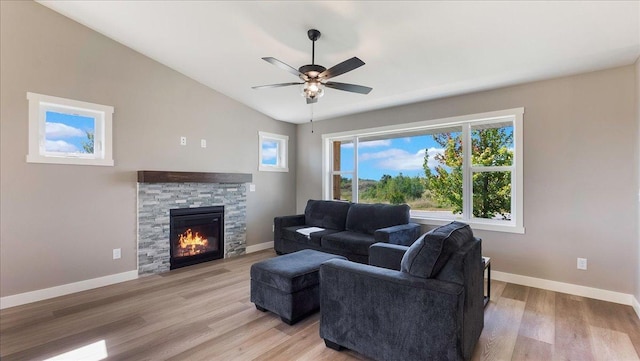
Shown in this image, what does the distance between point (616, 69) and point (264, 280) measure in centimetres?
439

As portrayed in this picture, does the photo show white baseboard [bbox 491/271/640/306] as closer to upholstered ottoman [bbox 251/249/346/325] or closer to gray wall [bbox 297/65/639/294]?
gray wall [bbox 297/65/639/294]

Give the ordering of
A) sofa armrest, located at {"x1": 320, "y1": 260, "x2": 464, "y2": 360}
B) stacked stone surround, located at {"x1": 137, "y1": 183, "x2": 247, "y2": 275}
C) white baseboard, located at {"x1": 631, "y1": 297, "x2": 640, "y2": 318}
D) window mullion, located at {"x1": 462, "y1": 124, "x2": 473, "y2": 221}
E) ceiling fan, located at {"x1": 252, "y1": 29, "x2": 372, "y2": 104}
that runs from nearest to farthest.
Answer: sofa armrest, located at {"x1": 320, "y1": 260, "x2": 464, "y2": 360} < ceiling fan, located at {"x1": 252, "y1": 29, "x2": 372, "y2": 104} < white baseboard, located at {"x1": 631, "y1": 297, "x2": 640, "y2": 318} < stacked stone surround, located at {"x1": 137, "y1": 183, "x2": 247, "y2": 275} < window mullion, located at {"x1": 462, "y1": 124, "x2": 473, "y2": 221}

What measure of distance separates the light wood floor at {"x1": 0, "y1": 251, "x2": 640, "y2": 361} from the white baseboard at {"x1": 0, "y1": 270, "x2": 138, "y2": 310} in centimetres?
11

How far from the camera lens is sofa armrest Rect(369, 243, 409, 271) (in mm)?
2971

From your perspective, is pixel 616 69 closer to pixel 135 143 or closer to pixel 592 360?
pixel 592 360

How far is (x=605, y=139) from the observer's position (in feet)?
10.5

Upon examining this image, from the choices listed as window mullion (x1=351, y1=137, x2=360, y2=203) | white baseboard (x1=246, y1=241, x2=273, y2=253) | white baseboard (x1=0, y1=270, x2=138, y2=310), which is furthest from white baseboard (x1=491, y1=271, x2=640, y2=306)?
white baseboard (x1=0, y1=270, x2=138, y2=310)

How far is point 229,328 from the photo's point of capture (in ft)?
8.55

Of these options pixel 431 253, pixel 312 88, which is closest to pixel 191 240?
pixel 312 88

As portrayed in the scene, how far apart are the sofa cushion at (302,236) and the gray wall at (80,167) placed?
168cm

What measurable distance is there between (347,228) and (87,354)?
3428 mm

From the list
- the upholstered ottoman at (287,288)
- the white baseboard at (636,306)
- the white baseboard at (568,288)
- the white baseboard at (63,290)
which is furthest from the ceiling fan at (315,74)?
the white baseboard at (636,306)

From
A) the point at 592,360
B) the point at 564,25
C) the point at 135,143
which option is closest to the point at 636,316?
the point at 592,360

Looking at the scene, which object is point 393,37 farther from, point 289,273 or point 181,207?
point 181,207
